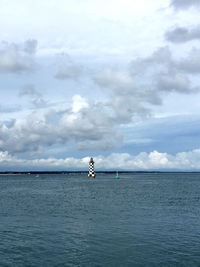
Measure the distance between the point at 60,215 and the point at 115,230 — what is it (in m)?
17.0

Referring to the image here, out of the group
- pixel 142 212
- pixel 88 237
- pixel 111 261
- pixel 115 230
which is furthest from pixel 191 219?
pixel 111 261

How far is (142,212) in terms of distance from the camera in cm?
6169

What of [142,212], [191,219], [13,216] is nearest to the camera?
[191,219]

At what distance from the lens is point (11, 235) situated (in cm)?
4188

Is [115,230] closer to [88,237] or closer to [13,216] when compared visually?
[88,237]

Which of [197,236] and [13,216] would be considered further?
[13,216]

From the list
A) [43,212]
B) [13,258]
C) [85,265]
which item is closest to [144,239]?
[85,265]

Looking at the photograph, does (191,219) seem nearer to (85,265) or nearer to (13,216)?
(85,265)

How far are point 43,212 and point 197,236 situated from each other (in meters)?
32.9

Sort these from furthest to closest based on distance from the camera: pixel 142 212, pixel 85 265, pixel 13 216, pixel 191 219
Result: pixel 142 212
pixel 13 216
pixel 191 219
pixel 85 265

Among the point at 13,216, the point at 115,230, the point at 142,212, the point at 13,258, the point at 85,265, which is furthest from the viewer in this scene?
the point at 142,212

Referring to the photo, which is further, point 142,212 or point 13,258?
point 142,212

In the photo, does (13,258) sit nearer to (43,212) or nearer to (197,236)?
(197,236)

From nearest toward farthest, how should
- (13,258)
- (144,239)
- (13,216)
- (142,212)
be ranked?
(13,258)
(144,239)
(13,216)
(142,212)
